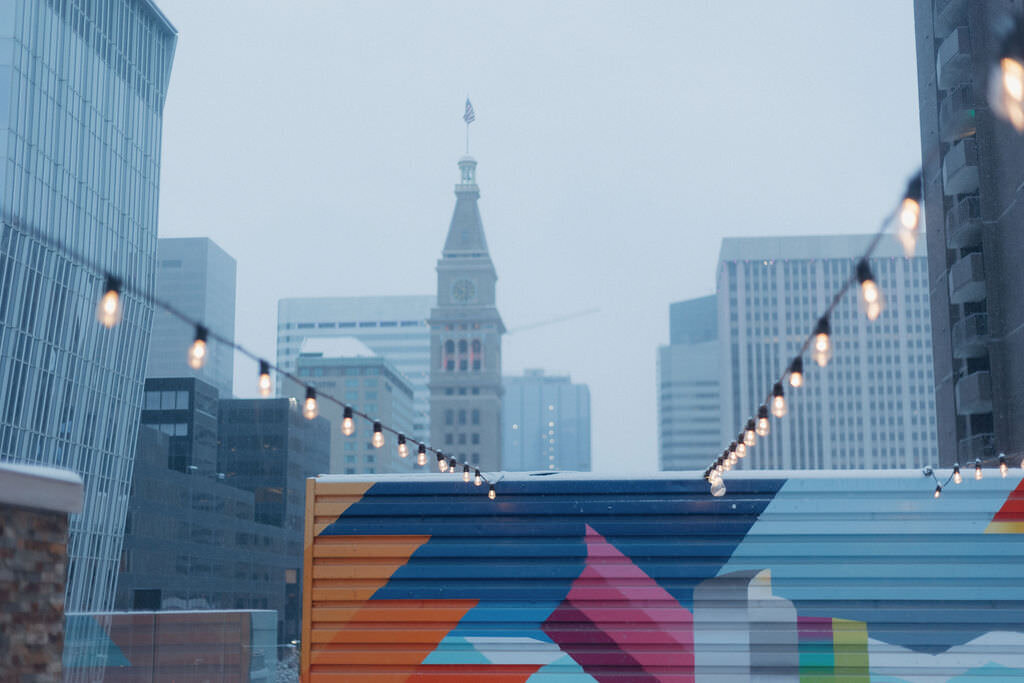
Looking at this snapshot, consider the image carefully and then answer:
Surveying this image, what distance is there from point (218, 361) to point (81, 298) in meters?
112

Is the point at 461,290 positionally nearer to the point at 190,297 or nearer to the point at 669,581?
the point at 190,297

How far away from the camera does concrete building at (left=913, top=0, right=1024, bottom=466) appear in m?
22.4

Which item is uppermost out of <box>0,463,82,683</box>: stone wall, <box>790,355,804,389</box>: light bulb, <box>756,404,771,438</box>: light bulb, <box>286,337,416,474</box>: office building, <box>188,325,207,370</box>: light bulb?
<box>286,337,416,474</box>: office building

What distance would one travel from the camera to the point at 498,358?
160625 millimetres

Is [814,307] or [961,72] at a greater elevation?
[814,307]

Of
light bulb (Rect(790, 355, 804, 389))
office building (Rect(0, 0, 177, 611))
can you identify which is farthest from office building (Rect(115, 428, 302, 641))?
light bulb (Rect(790, 355, 804, 389))

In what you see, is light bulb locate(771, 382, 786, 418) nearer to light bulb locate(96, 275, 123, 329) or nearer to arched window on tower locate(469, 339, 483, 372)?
light bulb locate(96, 275, 123, 329)

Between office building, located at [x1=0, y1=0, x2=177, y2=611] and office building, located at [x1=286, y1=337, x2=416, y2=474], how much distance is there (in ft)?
291

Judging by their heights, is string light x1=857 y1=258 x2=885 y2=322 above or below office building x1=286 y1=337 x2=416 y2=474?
below

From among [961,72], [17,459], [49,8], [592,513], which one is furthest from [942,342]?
[49,8]

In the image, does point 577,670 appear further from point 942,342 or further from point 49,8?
point 49,8

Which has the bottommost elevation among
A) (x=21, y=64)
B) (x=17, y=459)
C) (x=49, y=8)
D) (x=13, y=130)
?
(x=17, y=459)

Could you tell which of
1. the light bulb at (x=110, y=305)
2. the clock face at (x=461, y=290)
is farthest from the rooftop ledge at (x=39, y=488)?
the clock face at (x=461, y=290)

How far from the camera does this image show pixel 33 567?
4.98 meters
